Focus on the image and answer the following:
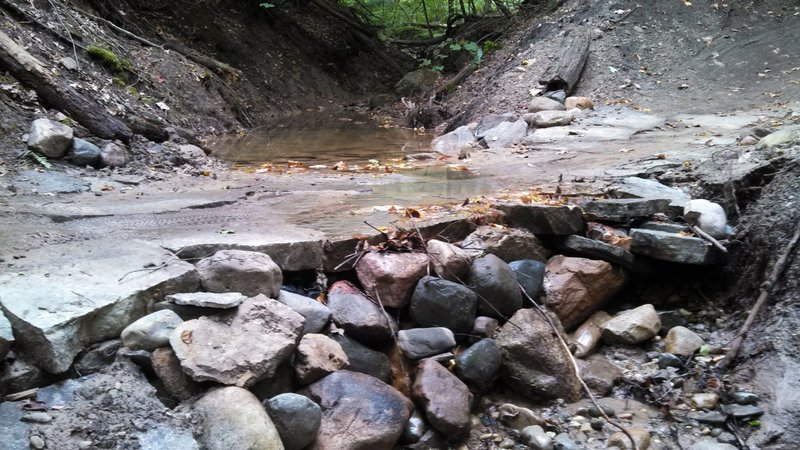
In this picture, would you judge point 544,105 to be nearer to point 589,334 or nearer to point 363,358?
point 589,334

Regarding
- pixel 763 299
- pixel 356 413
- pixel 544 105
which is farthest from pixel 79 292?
pixel 544 105

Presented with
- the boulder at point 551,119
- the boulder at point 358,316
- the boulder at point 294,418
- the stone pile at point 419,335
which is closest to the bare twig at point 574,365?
the stone pile at point 419,335

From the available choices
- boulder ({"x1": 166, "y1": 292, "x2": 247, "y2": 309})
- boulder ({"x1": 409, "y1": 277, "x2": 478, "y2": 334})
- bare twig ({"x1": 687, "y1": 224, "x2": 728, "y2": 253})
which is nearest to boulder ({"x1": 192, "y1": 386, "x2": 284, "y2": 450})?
boulder ({"x1": 166, "y1": 292, "x2": 247, "y2": 309})

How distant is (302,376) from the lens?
288 centimetres

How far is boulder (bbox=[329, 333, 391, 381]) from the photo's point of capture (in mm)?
3199

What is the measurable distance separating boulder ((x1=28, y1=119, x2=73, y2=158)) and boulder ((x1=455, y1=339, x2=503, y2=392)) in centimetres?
382

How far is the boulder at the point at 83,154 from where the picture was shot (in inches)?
208

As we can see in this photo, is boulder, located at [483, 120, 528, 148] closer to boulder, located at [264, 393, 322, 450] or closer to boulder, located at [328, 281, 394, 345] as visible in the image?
boulder, located at [328, 281, 394, 345]

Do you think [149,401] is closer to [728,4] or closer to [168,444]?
[168,444]

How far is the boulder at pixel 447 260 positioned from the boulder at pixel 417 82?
31.7 feet

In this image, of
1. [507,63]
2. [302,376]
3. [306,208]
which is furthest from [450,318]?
[507,63]

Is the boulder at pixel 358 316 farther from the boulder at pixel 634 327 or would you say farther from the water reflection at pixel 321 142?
the water reflection at pixel 321 142

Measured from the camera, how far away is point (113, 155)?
5574 mm

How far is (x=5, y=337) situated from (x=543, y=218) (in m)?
3.04
